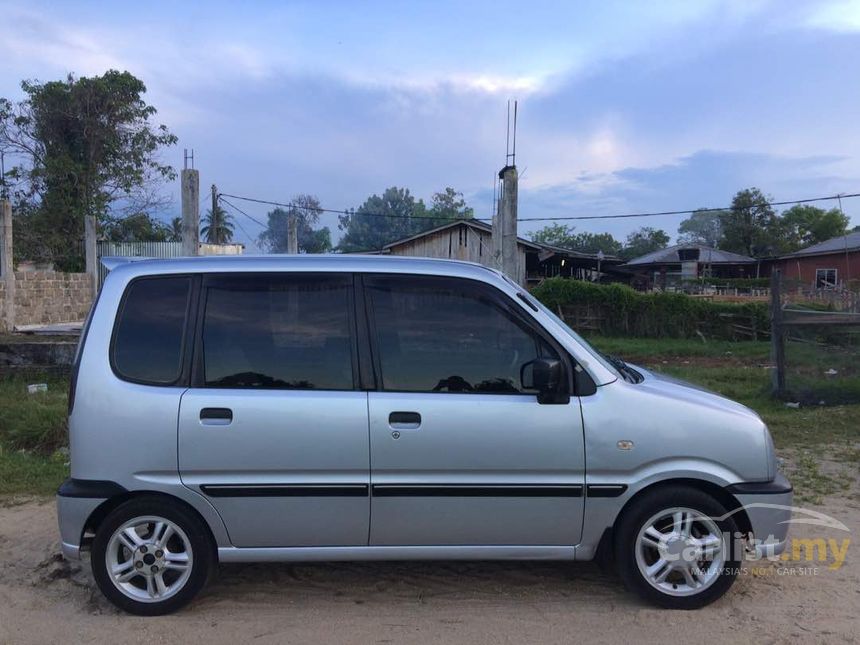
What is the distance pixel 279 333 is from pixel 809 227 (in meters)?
54.7

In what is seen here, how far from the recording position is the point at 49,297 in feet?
60.4

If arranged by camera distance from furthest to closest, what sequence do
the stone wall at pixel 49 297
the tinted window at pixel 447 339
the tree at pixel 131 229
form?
the tree at pixel 131 229
the stone wall at pixel 49 297
the tinted window at pixel 447 339

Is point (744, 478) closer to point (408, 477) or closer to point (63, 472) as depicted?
point (408, 477)

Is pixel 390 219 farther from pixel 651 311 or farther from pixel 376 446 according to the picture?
pixel 376 446

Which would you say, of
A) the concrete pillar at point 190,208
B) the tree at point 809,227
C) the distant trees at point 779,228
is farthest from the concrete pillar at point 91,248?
the tree at point 809,227

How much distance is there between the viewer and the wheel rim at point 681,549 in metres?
3.58

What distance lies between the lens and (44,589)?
399cm

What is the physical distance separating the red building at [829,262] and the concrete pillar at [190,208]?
99.5 feet

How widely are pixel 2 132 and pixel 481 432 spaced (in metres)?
29.9

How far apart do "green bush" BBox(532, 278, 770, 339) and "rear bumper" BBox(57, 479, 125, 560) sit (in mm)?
19128

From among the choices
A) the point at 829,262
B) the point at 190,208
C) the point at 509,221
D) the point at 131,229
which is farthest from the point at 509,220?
the point at 829,262

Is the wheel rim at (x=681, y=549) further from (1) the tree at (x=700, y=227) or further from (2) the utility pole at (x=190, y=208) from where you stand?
(1) the tree at (x=700, y=227)

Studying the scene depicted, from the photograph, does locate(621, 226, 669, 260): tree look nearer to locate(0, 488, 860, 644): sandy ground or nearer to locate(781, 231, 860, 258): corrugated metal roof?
locate(781, 231, 860, 258): corrugated metal roof

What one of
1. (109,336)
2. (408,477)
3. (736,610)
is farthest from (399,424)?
(736,610)
